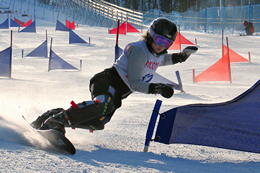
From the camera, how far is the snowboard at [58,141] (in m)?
2.59

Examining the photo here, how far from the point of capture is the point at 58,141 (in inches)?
105

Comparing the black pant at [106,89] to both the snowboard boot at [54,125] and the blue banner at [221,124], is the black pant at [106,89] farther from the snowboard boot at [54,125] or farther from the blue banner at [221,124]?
the blue banner at [221,124]

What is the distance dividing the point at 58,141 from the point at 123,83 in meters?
1.12

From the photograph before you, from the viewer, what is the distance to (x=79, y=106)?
116 inches

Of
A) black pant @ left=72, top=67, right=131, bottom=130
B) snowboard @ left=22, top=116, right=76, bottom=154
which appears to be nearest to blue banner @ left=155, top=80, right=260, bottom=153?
black pant @ left=72, top=67, right=131, bottom=130

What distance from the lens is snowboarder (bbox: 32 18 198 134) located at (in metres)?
2.91

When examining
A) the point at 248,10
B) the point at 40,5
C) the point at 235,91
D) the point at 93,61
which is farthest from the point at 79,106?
the point at 40,5

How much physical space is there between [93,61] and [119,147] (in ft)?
40.9

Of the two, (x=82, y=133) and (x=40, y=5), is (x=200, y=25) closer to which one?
(x=82, y=133)

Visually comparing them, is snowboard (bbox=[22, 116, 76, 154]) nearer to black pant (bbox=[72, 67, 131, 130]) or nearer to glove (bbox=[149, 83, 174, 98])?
black pant (bbox=[72, 67, 131, 130])

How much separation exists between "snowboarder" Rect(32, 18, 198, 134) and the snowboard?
0.10m

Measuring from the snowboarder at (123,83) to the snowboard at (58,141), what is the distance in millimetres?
103

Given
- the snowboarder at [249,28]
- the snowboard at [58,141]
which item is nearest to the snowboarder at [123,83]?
the snowboard at [58,141]

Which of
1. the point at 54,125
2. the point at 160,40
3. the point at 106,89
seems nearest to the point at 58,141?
the point at 54,125
